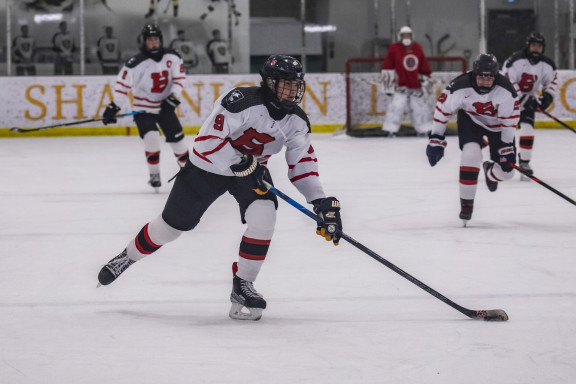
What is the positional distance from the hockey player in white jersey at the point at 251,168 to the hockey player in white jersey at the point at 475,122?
201cm

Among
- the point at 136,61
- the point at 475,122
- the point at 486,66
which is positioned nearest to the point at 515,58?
the point at 475,122

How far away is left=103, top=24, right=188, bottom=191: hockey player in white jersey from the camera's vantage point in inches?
271

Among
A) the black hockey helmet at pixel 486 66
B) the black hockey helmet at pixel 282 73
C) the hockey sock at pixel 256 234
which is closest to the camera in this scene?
the black hockey helmet at pixel 282 73

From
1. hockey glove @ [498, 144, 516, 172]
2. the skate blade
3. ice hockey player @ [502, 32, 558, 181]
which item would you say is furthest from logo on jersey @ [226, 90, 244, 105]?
ice hockey player @ [502, 32, 558, 181]

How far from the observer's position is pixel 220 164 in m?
3.20

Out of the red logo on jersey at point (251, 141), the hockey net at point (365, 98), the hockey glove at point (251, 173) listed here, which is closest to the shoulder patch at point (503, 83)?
the red logo on jersey at point (251, 141)

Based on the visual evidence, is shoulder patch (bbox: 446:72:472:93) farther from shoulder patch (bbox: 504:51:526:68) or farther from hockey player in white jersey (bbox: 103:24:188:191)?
hockey player in white jersey (bbox: 103:24:188:191)

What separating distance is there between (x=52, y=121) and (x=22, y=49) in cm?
113

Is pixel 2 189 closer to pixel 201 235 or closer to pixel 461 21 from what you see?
pixel 201 235

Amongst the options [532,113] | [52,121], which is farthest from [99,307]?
[52,121]

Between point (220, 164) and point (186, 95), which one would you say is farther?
point (186, 95)

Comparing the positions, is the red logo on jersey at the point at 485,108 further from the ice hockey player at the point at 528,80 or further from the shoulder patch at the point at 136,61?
the shoulder patch at the point at 136,61

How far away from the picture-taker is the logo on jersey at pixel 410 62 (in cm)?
1116

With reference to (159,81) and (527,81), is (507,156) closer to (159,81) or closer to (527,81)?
(527,81)
